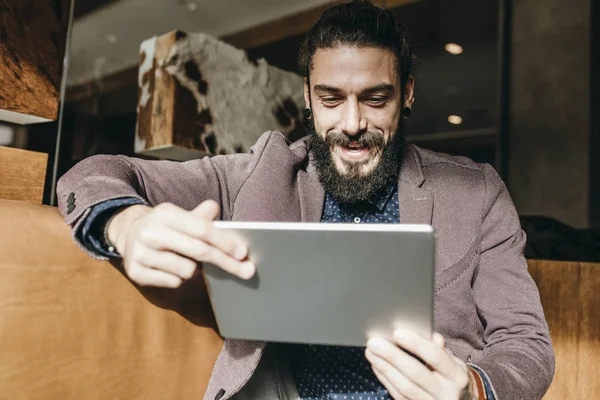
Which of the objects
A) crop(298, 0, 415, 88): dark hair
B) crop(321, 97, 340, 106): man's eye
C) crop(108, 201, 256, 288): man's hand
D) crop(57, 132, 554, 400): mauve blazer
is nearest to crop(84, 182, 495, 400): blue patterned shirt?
crop(57, 132, 554, 400): mauve blazer

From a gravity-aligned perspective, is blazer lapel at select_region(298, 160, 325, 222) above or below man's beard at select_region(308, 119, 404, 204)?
below

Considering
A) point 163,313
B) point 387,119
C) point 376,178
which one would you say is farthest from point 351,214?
point 163,313

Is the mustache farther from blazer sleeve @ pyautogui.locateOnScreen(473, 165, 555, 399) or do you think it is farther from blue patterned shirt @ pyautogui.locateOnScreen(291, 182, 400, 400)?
blue patterned shirt @ pyautogui.locateOnScreen(291, 182, 400, 400)

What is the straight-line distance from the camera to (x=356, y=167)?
3.96ft

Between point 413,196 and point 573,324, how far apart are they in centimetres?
64

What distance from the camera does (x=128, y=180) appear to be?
87cm

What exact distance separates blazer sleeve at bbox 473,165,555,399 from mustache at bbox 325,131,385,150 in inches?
10.1

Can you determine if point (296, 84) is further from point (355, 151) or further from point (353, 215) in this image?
point (353, 215)

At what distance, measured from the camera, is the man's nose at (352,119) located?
1199mm

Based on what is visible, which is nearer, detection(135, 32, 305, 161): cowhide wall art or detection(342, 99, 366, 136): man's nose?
detection(342, 99, 366, 136): man's nose

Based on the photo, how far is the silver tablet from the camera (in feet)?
1.93

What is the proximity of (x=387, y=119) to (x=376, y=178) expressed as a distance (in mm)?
165

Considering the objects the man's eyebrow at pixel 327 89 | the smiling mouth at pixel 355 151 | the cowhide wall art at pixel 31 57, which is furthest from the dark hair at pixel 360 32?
the cowhide wall art at pixel 31 57

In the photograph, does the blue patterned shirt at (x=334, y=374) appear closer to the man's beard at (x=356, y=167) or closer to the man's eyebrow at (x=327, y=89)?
the man's beard at (x=356, y=167)
